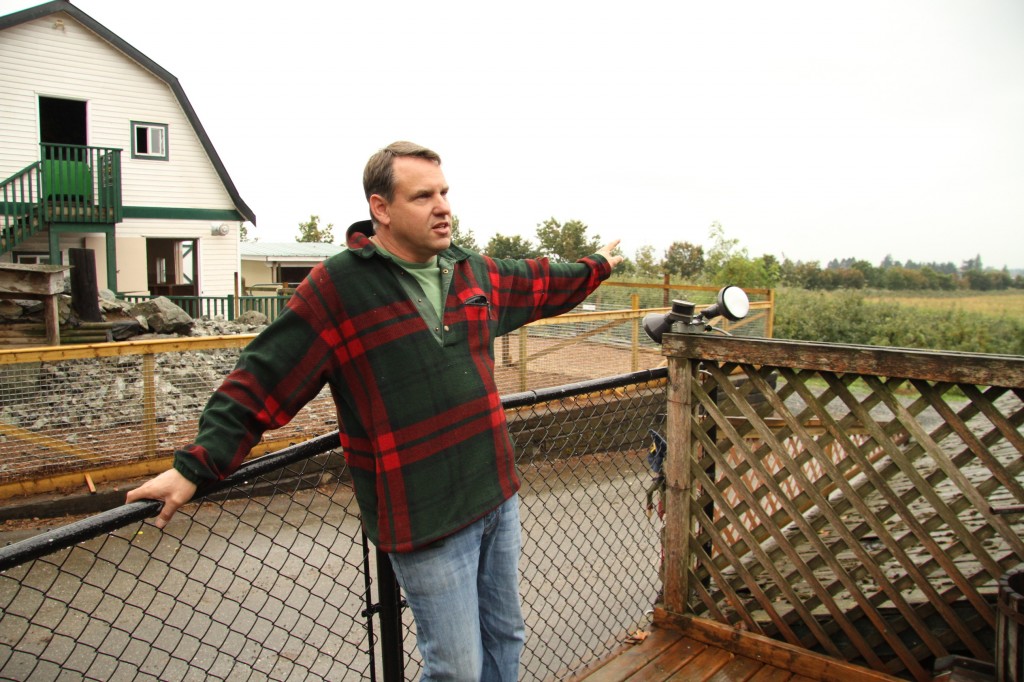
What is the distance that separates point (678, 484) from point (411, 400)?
63.7 inches

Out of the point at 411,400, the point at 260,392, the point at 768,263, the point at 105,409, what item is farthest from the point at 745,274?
the point at 260,392

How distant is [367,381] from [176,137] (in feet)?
64.3

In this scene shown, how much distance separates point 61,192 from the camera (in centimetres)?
1630

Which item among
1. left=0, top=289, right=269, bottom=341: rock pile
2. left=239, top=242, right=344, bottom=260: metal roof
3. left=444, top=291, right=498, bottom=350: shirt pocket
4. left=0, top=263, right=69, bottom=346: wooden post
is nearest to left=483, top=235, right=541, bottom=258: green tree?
left=239, top=242, right=344, bottom=260: metal roof

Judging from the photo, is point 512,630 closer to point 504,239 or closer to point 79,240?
point 79,240

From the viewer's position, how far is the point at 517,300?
234 cm

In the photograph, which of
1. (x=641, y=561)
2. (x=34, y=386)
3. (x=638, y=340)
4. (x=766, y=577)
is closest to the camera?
(x=766, y=577)

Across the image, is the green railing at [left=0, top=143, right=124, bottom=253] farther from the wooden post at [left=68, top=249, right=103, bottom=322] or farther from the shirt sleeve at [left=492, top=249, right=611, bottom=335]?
the shirt sleeve at [left=492, top=249, right=611, bottom=335]

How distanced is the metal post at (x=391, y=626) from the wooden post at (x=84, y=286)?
10.2 metres

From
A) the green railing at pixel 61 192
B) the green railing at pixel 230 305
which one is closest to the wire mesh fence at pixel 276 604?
the green railing at pixel 230 305

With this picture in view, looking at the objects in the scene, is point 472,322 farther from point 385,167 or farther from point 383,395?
point 385,167

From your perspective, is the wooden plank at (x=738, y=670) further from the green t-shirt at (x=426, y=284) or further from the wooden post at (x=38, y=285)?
the wooden post at (x=38, y=285)

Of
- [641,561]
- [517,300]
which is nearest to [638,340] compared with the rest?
[641,561]

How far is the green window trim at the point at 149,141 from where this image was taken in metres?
18.0
